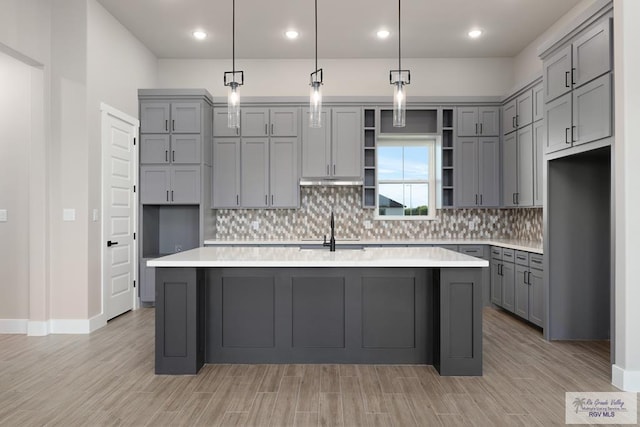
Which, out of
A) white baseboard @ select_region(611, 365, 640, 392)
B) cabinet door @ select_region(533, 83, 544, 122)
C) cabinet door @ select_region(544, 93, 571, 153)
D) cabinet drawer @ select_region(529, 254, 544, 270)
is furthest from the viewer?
cabinet door @ select_region(533, 83, 544, 122)

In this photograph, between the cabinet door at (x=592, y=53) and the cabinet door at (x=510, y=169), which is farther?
the cabinet door at (x=510, y=169)

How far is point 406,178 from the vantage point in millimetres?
6715

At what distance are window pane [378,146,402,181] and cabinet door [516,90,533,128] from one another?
1.71 meters

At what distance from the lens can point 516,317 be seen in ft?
18.0

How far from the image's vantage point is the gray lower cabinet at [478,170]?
6.25m

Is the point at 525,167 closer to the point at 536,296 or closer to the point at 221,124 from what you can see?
the point at 536,296

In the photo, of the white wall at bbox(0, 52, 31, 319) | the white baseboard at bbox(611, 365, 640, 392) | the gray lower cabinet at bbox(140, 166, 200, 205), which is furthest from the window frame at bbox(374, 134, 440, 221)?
the white wall at bbox(0, 52, 31, 319)

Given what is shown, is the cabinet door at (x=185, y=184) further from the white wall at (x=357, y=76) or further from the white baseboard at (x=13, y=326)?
the white baseboard at (x=13, y=326)

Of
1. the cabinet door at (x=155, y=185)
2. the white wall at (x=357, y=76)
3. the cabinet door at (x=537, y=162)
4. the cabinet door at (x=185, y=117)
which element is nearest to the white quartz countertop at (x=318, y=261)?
the cabinet door at (x=537, y=162)

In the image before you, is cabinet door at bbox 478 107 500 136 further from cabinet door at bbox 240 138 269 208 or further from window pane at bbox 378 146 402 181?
cabinet door at bbox 240 138 269 208

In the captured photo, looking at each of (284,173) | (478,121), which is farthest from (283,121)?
(478,121)

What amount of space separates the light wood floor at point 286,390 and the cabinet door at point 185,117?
9.83 ft

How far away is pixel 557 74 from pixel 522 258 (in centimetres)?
200

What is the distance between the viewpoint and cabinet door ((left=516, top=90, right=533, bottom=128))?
536 cm
